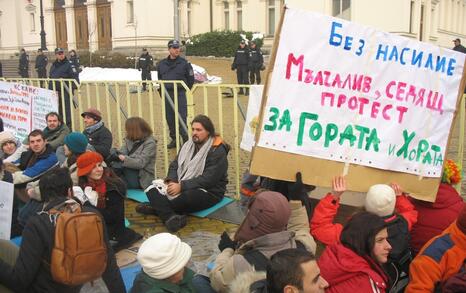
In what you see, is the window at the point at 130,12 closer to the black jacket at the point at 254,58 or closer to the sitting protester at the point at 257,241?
the black jacket at the point at 254,58

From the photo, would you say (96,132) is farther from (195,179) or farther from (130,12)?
(130,12)

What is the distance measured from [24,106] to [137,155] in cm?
296

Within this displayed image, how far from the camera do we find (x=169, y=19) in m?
33.1

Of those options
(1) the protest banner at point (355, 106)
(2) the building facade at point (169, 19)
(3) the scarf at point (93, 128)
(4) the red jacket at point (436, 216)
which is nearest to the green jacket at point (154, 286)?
(1) the protest banner at point (355, 106)

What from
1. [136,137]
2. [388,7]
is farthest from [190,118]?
[388,7]

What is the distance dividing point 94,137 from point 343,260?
14.6 feet

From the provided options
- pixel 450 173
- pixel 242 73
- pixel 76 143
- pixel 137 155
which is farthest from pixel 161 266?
pixel 242 73

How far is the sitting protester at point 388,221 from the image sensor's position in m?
3.17

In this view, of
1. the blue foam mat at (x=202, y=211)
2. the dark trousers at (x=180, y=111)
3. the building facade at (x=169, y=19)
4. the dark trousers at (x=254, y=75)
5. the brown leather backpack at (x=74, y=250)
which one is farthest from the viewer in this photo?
the building facade at (x=169, y=19)

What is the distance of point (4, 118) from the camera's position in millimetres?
8242

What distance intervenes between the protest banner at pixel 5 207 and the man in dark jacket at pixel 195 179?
4.98 ft

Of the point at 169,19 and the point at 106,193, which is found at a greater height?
the point at 169,19

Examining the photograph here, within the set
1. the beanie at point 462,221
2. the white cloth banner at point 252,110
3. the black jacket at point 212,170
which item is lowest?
the black jacket at point 212,170

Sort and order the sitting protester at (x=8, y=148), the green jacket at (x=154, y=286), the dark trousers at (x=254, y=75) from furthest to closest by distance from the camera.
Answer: the dark trousers at (x=254, y=75), the sitting protester at (x=8, y=148), the green jacket at (x=154, y=286)
